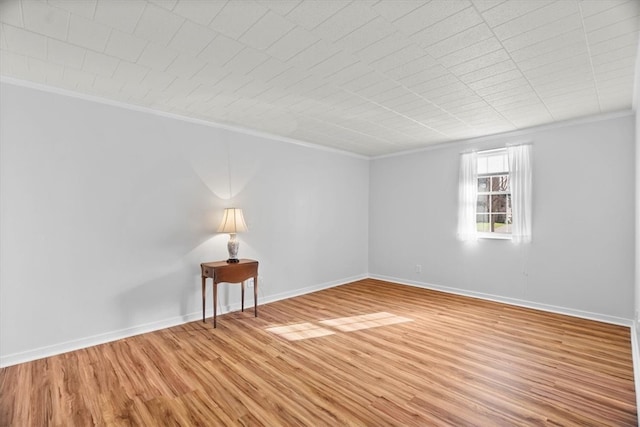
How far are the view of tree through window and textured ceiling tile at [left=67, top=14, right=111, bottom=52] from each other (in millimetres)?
4651

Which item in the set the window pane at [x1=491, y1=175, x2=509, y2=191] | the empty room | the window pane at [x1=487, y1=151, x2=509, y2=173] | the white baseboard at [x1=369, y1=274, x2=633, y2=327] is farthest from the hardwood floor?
the window pane at [x1=487, y1=151, x2=509, y2=173]

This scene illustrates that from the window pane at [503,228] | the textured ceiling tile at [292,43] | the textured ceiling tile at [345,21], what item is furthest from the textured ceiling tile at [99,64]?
the window pane at [503,228]

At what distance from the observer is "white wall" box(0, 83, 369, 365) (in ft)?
8.52

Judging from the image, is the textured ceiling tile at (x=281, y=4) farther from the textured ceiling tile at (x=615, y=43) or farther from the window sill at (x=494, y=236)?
the window sill at (x=494, y=236)

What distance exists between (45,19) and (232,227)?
2.35m

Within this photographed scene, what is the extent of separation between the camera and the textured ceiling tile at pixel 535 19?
1647 millimetres

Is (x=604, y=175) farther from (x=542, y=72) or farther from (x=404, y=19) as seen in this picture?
(x=404, y=19)

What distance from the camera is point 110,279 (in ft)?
9.97

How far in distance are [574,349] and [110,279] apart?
4.48 meters

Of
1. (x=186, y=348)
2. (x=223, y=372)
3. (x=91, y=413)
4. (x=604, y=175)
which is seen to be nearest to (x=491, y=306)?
(x=604, y=175)

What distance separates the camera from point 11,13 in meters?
1.71

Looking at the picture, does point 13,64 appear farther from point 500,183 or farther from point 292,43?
point 500,183

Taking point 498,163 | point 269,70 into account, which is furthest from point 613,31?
point 498,163

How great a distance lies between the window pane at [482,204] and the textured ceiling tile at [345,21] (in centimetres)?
369
